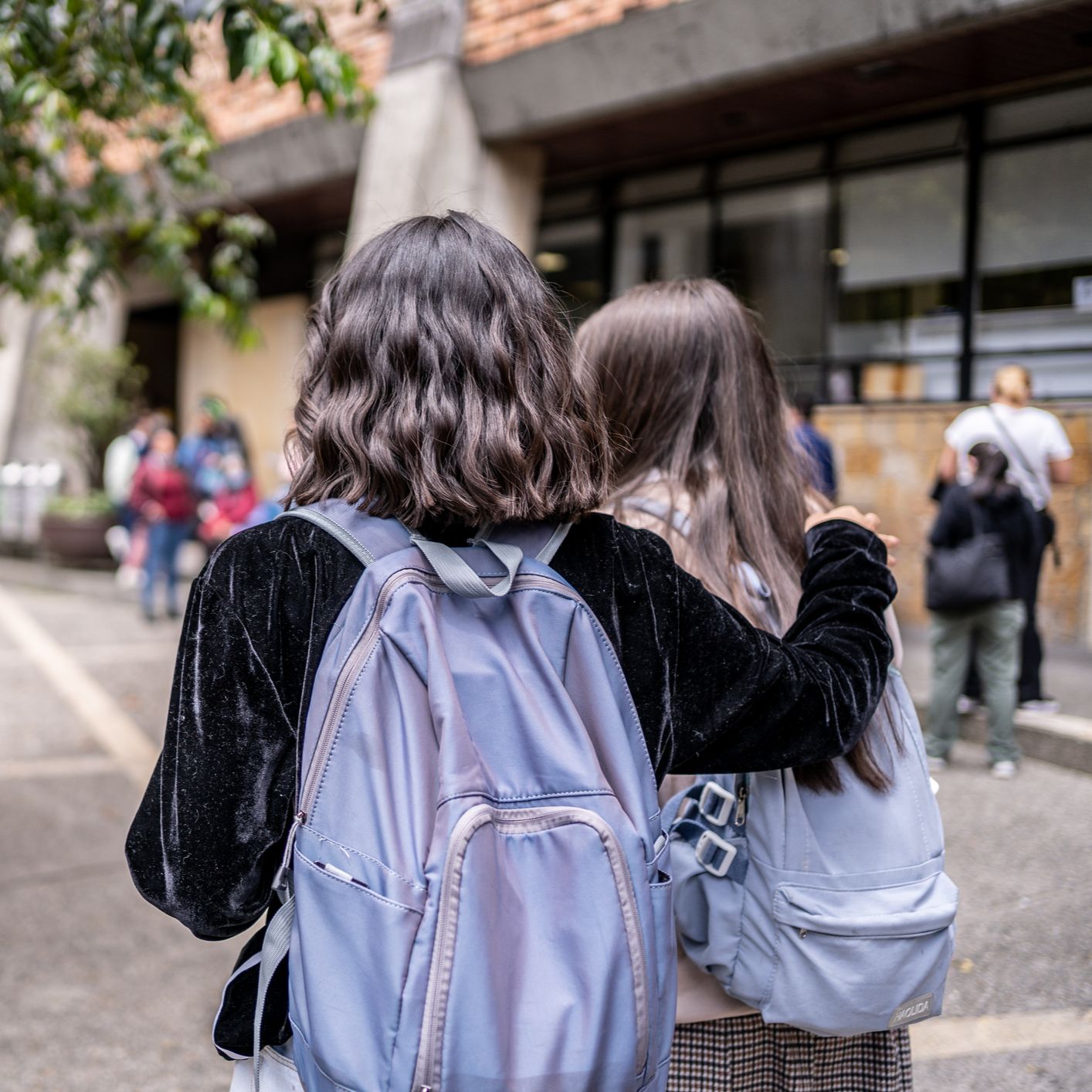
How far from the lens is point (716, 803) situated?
1.90m

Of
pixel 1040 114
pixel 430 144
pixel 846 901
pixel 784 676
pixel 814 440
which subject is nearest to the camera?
pixel 784 676

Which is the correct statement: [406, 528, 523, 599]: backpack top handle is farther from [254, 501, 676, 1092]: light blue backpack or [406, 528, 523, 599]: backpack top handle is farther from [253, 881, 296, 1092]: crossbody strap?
[253, 881, 296, 1092]: crossbody strap

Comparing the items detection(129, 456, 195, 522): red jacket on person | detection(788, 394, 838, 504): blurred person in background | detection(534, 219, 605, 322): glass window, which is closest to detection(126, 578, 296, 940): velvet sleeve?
detection(788, 394, 838, 504): blurred person in background

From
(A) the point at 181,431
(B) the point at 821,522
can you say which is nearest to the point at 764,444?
(B) the point at 821,522

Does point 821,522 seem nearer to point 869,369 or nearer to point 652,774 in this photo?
point 652,774

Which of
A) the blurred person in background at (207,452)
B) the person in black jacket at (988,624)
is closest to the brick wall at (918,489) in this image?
the person in black jacket at (988,624)

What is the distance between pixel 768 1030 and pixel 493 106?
8851 millimetres

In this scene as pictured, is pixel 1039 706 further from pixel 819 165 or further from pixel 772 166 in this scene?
pixel 772 166

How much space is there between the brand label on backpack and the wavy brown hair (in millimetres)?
892

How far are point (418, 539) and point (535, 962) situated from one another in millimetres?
476

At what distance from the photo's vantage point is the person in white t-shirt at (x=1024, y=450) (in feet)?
22.3

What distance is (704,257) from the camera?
446 inches

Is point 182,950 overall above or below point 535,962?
below

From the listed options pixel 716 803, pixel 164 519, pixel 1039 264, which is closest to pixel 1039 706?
pixel 1039 264
